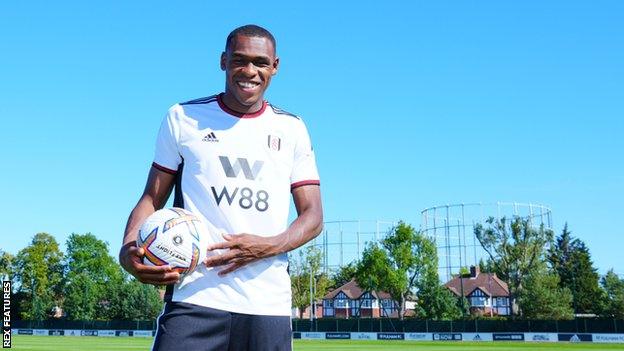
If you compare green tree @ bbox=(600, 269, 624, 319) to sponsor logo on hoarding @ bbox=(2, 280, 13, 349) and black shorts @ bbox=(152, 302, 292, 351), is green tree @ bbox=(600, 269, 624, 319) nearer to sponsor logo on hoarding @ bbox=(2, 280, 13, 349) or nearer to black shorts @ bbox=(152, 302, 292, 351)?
sponsor logo on hoarding @ bbox=(2, 280, 13, 349)

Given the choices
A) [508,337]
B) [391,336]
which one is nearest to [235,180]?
[508,337]

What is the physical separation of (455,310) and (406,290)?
677cm

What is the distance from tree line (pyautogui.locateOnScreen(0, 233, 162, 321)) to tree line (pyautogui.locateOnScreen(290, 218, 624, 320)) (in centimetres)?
2383

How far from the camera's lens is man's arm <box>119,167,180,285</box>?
4.15 metres

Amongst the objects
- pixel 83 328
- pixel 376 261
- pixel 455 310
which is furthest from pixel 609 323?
pixel 83 328

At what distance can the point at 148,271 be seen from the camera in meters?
4.16

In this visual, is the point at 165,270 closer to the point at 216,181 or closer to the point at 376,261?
the point at 216,181

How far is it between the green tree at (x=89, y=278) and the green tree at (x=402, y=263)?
124ft

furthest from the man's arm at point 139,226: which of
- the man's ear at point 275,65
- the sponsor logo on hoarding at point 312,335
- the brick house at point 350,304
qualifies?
the brick house at point 350,304

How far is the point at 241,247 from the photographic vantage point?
4.16 m

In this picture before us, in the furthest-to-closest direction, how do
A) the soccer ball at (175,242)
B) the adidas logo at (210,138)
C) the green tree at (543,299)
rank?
the green tree at (543,299)
the adidas logo at (210,138)
the soccer ball at (175,242)

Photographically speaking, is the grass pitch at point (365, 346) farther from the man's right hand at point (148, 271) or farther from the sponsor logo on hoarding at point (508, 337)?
the man's right hand at point (148, 271)

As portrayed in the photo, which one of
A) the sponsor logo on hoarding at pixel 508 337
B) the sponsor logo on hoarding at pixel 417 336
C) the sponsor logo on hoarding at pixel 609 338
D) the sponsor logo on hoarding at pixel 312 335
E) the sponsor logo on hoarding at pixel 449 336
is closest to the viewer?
the sponsor logo on hoarding at pixel 609 338

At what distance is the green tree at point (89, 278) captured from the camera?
104m
